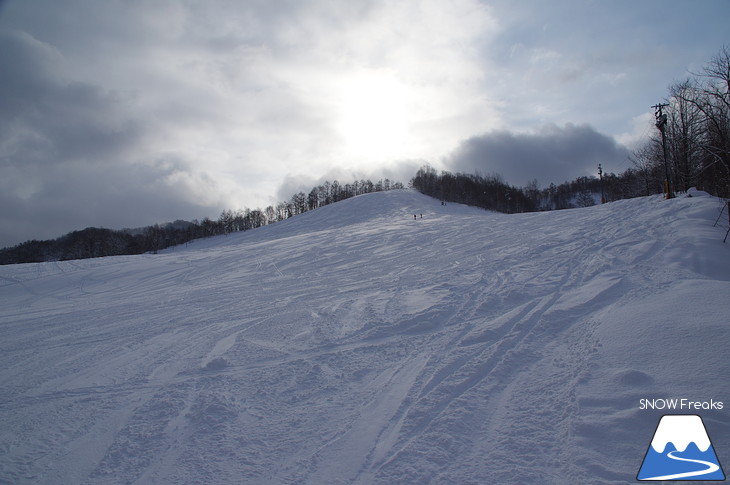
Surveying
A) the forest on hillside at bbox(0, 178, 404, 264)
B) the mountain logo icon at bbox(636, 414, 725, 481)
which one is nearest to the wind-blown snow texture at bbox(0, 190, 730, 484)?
the mountain logo icon at bbox(636, 414, 725, 481)

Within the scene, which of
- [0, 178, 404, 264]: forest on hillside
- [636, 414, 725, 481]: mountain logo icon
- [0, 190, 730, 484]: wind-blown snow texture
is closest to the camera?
[636, 414, 725, 481]: mountain logo icon

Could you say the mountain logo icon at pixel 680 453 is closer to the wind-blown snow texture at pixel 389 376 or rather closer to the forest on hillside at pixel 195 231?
the wind-blown snow texture at pixel 389 376

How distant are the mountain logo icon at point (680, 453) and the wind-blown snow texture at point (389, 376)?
8 centimetres

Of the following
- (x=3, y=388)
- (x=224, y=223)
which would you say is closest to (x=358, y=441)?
(x=3, y=388)

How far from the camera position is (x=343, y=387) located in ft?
14.0

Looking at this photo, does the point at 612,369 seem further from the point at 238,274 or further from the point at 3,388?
the point at 238,274

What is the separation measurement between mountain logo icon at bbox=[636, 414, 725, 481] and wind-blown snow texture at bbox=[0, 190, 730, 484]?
8cm

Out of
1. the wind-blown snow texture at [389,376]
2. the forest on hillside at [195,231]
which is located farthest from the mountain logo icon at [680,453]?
the forest on hillside at [195,231]

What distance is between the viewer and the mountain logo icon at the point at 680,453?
2.51 metres

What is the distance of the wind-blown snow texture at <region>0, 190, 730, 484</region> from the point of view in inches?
117

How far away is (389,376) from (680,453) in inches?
113

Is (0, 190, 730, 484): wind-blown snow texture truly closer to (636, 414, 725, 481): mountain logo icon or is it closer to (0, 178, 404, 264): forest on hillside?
(636, 414, 725, 481): mountain logo icon

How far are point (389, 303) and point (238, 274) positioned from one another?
8.67 metres

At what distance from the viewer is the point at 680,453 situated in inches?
107
